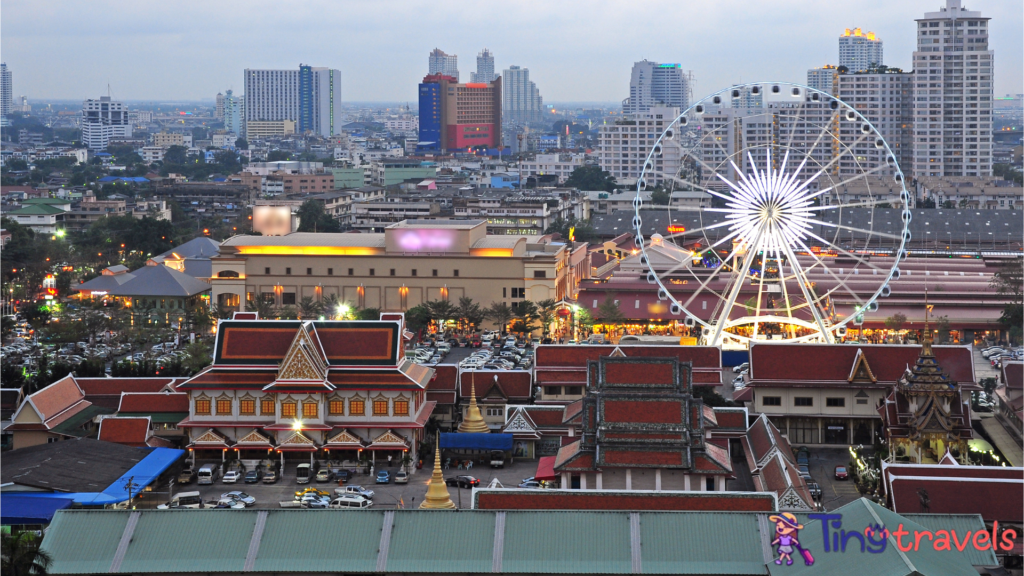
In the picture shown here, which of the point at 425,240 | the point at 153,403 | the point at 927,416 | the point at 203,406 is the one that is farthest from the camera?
the point at 425,240

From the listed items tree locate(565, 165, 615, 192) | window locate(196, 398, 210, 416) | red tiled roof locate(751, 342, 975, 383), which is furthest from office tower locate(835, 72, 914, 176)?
window locate(196, 398, 210, 416)

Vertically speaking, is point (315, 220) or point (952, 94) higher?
point (952, 94)

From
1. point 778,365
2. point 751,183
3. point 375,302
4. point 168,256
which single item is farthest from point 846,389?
point 168,256

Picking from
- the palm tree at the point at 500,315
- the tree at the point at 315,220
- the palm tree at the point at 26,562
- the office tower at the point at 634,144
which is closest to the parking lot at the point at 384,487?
the palm tree at the point at 26,562

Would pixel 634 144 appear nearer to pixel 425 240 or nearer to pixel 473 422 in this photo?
pixel 425 240

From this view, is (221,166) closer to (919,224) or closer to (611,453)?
(919,224)

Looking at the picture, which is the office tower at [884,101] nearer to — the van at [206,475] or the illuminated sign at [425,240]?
the illuminated sign at [425,240]

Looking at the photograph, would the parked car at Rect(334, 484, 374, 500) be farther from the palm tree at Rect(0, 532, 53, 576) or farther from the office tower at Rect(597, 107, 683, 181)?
the office tower at Rect(597, 107, 683, 181)

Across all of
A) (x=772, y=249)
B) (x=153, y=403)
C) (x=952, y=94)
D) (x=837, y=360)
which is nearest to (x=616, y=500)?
(x=837, y=360)
